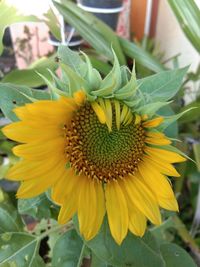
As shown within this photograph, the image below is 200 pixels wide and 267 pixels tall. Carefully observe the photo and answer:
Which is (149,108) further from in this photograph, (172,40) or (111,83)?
(172,40)

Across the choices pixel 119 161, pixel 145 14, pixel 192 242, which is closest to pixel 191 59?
pixel 145 14

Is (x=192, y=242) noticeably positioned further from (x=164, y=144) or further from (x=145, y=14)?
(x=145, y=14)

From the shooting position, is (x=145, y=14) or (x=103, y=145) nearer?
(x=103, y=145)

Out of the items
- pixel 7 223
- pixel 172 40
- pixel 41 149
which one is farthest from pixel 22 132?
pixel 172 40

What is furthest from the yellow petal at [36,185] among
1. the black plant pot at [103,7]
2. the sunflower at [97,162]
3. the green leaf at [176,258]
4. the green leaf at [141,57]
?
the black plant pot at [103,7]

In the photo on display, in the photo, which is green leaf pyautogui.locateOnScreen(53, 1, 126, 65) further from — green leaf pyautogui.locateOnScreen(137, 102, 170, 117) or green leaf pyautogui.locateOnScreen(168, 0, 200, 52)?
green leaf pyautogui.locateOnScreen(137, 102, 170, 117)

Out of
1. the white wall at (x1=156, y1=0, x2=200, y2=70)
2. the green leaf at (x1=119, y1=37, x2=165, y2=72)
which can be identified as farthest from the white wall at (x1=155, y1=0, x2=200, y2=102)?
the green leaf at (x1=119, y1=37, x2=165, y2=72)
